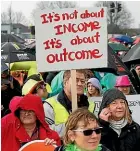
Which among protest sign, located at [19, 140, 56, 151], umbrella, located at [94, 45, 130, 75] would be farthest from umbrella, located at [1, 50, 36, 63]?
protest sign, located at [19, 140, 56, 151]

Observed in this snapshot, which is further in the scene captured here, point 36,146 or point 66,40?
point 66,40

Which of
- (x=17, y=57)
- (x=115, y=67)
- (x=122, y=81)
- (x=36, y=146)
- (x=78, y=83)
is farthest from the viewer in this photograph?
(x=17, y=57)

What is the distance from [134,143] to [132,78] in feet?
10.1

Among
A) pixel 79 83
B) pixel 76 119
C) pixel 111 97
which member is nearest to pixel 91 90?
pixel 79 83

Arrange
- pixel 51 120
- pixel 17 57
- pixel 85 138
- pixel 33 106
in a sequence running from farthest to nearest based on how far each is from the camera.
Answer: pixel 17 57, pixel 51 120, pixel 33 106, pixel 85 138

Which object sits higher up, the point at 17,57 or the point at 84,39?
the point at 84,39

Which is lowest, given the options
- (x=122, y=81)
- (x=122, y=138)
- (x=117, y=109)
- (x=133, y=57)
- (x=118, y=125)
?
(x=122, y=138)

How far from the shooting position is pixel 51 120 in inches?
165

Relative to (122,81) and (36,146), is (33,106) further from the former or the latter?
(122,81)

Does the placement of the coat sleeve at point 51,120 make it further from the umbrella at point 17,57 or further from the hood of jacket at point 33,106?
the umbrella at point 17,57

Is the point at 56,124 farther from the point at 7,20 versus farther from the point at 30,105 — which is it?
the point at 7,20

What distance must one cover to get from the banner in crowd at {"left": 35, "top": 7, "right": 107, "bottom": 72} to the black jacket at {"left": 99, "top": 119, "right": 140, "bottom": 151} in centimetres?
70

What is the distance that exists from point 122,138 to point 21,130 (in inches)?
32.2

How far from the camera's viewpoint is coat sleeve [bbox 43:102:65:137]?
4.16 m
